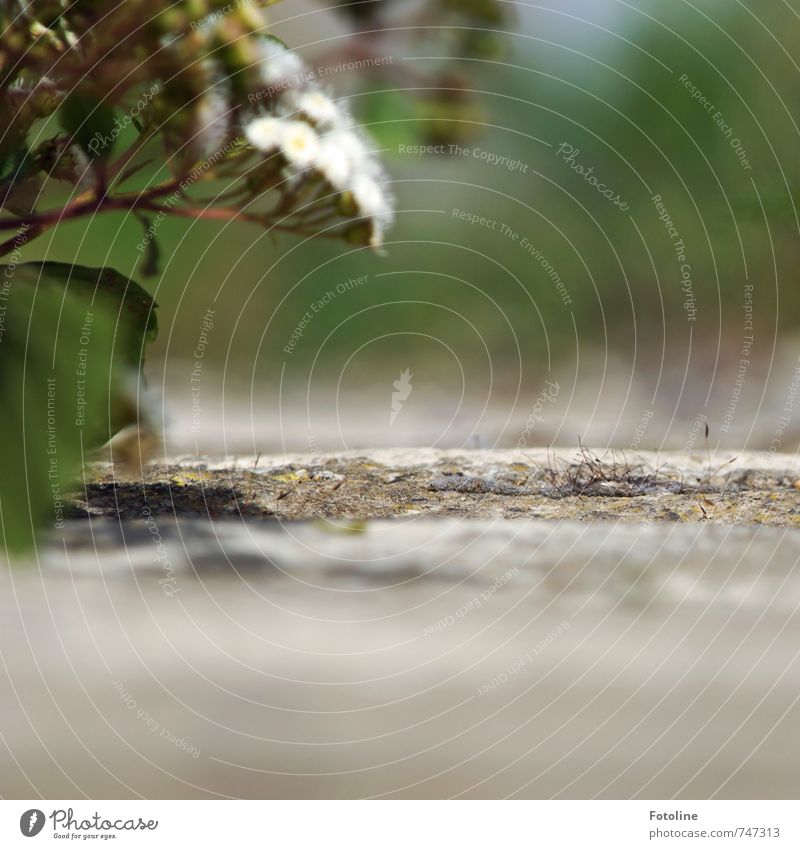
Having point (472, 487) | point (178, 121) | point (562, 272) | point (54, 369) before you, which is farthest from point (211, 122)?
point (562, 272)

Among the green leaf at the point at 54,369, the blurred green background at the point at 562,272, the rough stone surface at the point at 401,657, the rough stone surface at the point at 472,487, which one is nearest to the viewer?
the rough stone surface at the point at 401,657

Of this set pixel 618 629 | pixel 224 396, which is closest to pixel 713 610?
pixel 618 629

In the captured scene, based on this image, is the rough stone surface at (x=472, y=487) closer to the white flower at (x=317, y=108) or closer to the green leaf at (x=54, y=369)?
the green leaf at (x=54, y=369)

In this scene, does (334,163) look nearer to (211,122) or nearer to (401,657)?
(211,122)

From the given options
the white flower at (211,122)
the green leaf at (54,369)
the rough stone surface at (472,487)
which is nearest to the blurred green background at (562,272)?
the rough stone surface at (472,487)

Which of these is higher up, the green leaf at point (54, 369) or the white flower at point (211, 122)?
the white flower at point (211, 122)

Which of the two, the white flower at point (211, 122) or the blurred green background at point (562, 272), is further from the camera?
the blurred green background at point (562, 272)

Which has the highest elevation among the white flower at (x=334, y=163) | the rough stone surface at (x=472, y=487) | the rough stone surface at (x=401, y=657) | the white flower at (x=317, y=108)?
the white flower at (x=317, y=108)

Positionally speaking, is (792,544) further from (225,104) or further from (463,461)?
(225,104)
